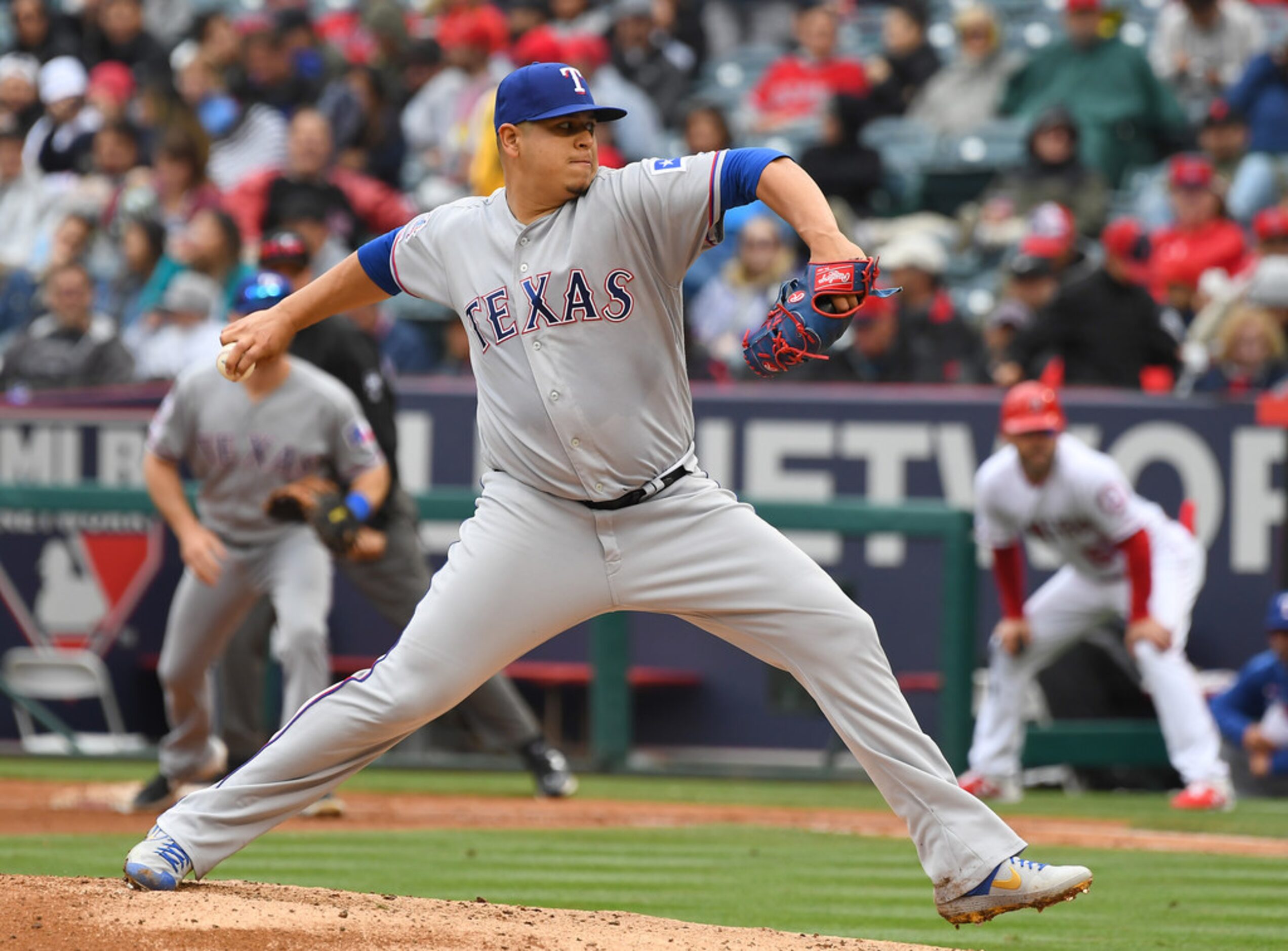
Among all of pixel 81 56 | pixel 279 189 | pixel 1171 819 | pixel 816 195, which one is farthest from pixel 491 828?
pixel 81 56

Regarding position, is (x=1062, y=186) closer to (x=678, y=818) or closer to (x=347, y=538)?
(x=678, y=818)

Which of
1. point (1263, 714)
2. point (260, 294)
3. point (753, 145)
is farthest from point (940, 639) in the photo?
point (753, 145)

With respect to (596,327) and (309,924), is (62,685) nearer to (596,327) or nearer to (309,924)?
(309,924)

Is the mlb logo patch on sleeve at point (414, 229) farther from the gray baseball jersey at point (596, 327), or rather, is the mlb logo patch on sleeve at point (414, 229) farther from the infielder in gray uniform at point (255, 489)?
the infielder in gray uniform at point (255, 489)

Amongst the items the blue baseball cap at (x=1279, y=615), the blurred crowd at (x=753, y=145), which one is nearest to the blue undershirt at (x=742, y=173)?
the blue baseball cap at (x=1279, y=615)

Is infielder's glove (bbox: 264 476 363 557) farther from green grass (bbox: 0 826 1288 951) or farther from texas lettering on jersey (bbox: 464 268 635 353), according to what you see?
texas lettering on jersey (bbox: 464 268 635 353)

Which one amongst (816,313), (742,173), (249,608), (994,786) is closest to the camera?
(816,313)

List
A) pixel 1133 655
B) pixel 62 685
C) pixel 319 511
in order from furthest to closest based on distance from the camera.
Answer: pixel 62 685
pixel 1133 655
pixel 319 511
